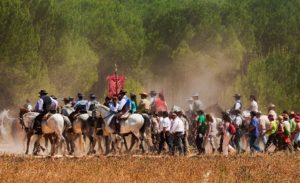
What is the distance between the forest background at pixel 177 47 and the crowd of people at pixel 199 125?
25.9 metres

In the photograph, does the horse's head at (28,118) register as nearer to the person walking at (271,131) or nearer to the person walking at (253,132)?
the person walking at (253,132)

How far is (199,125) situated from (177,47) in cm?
4627

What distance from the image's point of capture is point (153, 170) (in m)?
22.4

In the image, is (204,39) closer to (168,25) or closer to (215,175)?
(168,25)

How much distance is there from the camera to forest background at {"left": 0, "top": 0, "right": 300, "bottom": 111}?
6538 cm

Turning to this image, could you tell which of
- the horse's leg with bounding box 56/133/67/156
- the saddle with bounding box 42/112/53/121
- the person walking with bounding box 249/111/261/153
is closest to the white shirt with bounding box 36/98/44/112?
the saddle with bounding box 42/112/53/121

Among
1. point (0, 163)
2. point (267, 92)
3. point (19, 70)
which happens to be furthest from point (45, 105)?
point (267, 92)

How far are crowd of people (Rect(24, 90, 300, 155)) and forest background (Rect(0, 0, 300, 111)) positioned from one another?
25870 mm

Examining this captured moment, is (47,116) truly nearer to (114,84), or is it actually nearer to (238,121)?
(238,121)

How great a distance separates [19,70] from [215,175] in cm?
3636

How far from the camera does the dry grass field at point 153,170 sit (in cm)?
1977

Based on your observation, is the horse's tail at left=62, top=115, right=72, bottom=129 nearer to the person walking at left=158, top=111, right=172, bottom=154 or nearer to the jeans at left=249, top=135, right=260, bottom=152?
the person walking at left=158, top=111, right=172, bottom=154

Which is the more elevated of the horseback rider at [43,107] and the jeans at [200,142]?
the horseback rider at [43,107]

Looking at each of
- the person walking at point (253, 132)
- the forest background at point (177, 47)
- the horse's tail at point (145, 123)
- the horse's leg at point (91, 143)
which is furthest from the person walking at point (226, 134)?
the forest background at point (177, 47)
